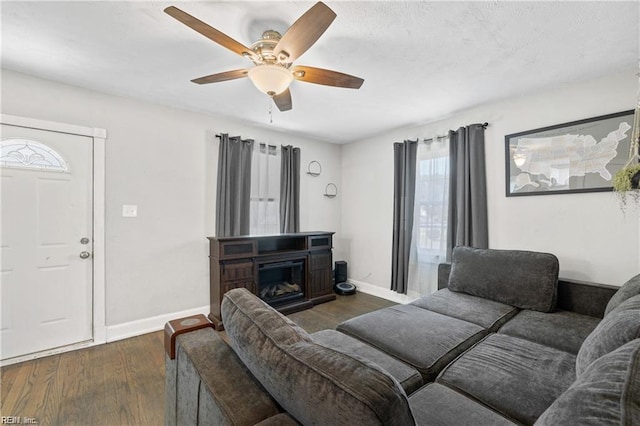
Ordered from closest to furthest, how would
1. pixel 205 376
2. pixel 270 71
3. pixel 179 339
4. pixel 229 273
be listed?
pixel 205 376 < pixel 179 339 < pixel 270 71 < pixel 229 273

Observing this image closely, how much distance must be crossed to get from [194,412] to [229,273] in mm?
2181

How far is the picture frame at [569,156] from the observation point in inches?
90.7

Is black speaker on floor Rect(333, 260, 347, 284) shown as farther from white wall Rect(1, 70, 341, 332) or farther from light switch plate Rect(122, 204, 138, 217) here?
light switch plate Rect(122, 204, 138, 217)

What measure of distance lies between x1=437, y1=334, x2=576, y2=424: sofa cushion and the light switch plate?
3156 millimetres

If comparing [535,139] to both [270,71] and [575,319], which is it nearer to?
[575,319]

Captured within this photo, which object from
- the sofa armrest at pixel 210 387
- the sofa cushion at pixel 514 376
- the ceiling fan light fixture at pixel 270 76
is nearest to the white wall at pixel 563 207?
the sofa cushion at pixel 514 376

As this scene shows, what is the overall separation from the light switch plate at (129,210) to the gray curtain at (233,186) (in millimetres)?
855

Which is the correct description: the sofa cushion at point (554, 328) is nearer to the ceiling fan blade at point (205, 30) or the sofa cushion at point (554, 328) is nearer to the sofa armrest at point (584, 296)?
the sofa armrest at point (584, 296)

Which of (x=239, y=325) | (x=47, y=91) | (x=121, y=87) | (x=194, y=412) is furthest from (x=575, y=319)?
(x=47, y=91)

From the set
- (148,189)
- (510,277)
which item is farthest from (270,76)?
(510,277)

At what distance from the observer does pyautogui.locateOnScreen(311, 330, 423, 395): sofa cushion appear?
4.39 feet

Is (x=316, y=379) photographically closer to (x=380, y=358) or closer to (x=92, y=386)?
(x=380, y=358)

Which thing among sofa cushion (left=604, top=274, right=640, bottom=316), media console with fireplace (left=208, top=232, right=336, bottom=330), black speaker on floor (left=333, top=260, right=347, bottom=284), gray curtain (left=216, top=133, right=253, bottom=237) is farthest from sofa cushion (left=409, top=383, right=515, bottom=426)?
black speaker on floor (left=333, top=260, right=347, bottom=284)

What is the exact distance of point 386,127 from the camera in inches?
153
